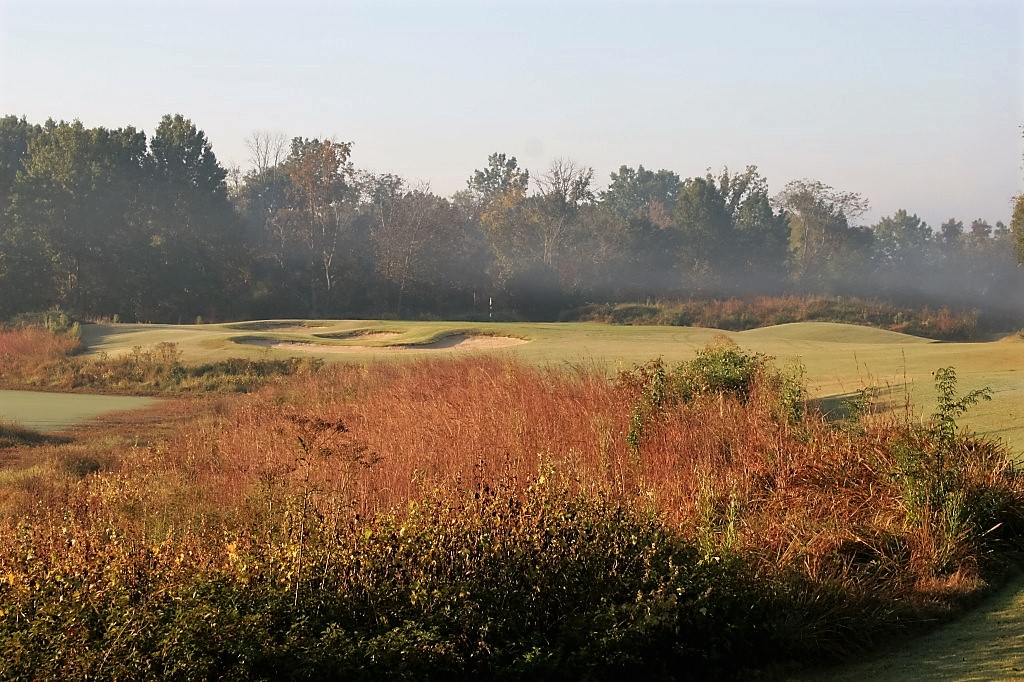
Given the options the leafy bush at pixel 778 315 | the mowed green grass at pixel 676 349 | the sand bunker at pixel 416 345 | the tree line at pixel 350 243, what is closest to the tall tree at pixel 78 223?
the tree line at pixel 350 243

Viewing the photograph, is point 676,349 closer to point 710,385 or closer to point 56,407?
point 710,385

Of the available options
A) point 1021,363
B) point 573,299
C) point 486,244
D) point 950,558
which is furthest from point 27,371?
point 486,244

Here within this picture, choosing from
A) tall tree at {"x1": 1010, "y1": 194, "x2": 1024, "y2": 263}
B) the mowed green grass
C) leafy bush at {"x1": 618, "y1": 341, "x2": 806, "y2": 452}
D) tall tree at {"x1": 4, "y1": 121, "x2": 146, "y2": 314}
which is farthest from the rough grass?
tall tree at {"x1": 4, "y1": 121, "x2": 146, "y2": 314}

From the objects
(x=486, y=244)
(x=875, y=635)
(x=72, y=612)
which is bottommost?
(x=875, y=635)

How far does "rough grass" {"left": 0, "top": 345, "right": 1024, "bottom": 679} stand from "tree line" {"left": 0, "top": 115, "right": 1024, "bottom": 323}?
137 ft

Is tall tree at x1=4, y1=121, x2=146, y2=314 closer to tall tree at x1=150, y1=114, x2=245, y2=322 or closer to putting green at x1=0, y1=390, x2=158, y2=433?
tall tree at x1=150, y1=114, x2=245, y2=322

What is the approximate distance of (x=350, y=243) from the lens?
235 ft

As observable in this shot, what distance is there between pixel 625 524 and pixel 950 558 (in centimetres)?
322

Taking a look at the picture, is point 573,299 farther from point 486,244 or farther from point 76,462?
point 76,462

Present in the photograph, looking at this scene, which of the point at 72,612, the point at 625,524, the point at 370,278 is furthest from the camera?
the point at 370,278

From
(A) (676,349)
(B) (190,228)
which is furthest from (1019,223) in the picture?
(B) (190,228)

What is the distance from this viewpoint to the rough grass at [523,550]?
20.1 feet

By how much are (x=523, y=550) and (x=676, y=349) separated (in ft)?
76.1

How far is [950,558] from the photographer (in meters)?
8.90
